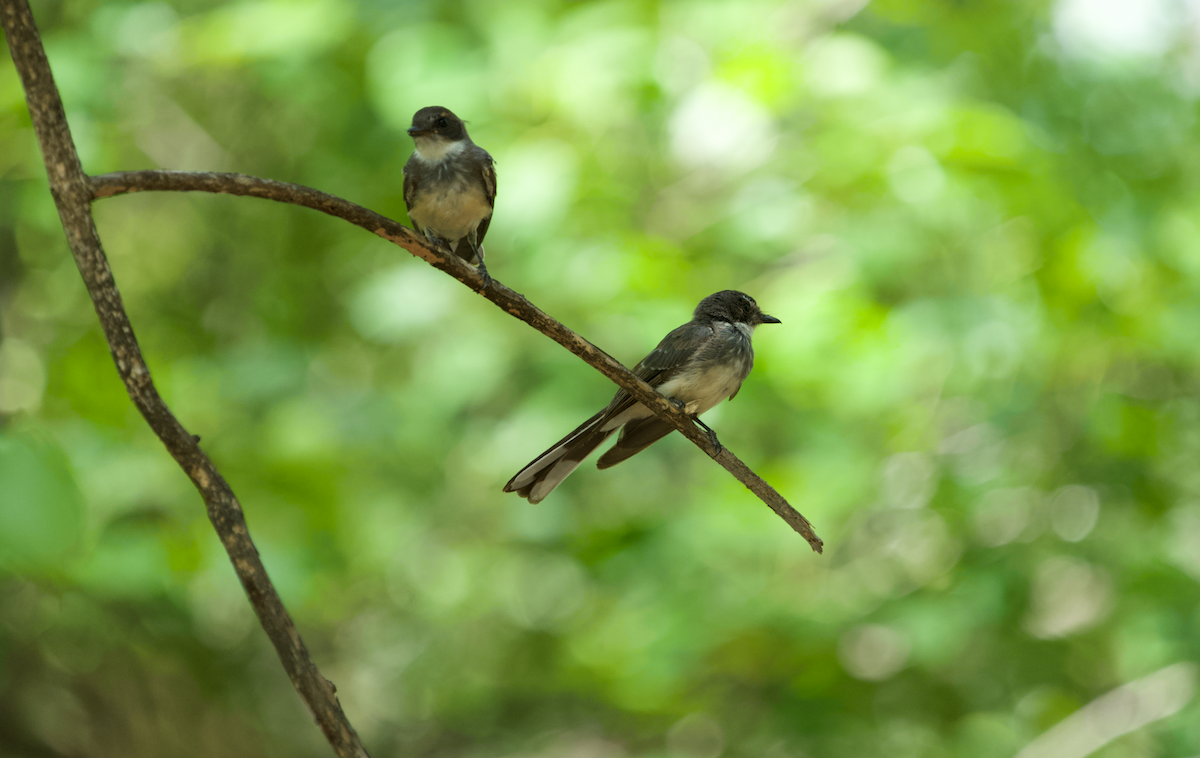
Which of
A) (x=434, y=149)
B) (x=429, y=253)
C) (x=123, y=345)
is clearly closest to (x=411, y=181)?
(x=434, y=149)

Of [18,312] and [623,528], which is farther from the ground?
[18,312]

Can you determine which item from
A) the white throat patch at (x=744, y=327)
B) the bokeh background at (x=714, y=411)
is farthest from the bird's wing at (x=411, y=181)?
the white throat patch at (x=744, y=327)

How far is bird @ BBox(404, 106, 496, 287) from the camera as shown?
2967mm

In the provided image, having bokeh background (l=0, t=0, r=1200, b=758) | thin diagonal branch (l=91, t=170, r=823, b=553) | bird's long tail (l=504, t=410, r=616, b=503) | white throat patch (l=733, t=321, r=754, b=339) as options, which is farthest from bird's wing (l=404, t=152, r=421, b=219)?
thin diagonal branch (l=91, t=170, r=823, b=553)

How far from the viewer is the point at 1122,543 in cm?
473

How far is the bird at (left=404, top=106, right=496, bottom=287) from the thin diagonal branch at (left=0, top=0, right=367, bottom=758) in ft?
6.03

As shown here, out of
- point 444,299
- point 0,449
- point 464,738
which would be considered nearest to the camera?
point 0,449

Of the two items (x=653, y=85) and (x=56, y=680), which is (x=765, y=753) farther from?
(x=56, y=680)

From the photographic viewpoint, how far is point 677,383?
3.35 m

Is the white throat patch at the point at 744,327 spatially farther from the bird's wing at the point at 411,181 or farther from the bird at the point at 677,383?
the bird's wing at the point at 411,181

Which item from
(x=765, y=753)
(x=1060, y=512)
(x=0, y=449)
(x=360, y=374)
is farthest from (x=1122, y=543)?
(x=0, y=449)

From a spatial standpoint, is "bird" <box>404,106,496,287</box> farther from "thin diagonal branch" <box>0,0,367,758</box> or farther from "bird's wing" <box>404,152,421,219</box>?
"thin diagonal branch" <box>0,0,367,758</box>

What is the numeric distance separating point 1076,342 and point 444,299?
3.16m

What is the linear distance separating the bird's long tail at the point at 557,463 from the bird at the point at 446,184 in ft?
2.29
